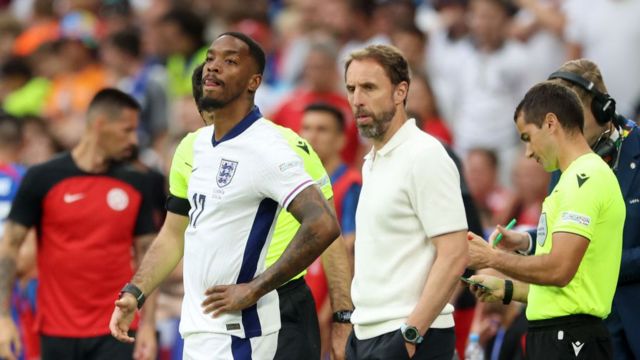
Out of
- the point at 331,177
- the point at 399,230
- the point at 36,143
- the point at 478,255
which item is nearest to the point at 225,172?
the point at 399,230

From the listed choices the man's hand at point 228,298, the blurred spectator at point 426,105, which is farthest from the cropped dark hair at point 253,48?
the blurred spectator at point 426,105

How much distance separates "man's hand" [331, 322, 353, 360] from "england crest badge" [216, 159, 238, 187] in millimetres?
1148

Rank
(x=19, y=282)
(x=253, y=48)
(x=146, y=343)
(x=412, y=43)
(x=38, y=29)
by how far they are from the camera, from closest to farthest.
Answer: (x=253, y=48) < (x=146, y=343) < (x=19, y=282) < (x=412, y=43) < (x=38, y=29)

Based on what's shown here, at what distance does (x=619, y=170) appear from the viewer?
7.59 m

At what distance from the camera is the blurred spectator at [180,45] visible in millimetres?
16109

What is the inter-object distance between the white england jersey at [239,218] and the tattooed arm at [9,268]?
8.74 ft

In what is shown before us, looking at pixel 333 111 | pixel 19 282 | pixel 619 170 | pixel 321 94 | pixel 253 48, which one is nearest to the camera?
pixel 253 48

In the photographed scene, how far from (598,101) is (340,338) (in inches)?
76.0

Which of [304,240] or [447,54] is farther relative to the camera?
[447,54]

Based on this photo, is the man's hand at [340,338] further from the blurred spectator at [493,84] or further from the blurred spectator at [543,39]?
the blurred spectator at [543,39]

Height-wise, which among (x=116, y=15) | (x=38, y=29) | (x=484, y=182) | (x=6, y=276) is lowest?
(x=6, y=276)

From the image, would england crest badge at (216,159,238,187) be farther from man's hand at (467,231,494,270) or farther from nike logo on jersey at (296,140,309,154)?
man's hand at (467,231,494,270)

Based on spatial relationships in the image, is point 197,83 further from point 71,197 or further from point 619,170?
point 619,170

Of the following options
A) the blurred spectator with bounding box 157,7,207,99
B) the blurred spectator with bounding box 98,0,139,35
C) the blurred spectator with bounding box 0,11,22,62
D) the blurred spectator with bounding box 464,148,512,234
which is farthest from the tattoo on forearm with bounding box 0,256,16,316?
the blurred spectator with bounding box 0,11,22,62
